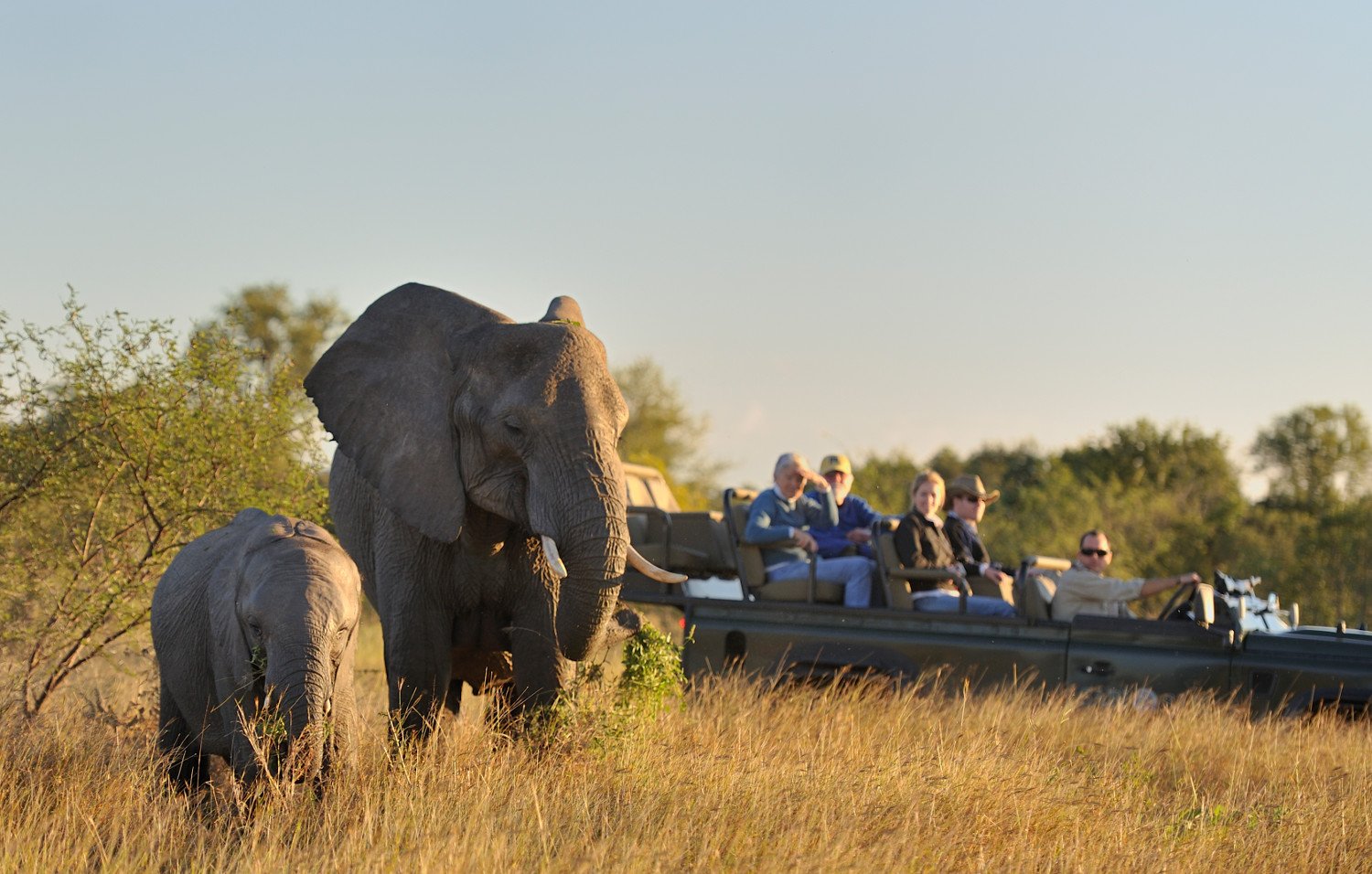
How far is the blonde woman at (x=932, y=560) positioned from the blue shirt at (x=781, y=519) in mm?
751

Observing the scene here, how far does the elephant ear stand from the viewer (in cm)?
743

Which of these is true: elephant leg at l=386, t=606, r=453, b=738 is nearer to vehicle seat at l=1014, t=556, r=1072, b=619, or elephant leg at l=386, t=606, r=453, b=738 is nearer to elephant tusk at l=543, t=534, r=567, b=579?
elephant tusk at l=543, t=534, r=567, b=579

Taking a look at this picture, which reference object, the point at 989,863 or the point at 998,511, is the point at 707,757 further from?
the point at 998,511

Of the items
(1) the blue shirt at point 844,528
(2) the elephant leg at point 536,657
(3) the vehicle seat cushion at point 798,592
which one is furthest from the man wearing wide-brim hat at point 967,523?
(2) the elephant leg at point 536,657

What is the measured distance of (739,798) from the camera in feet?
21.7

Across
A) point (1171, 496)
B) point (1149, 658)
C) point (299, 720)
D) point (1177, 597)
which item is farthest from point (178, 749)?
point (1171, 496)

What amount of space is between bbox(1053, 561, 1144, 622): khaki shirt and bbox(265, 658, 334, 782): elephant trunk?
6.41 m

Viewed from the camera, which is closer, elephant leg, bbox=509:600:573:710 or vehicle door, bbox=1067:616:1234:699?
elephant leg, bbox=509:600:573:710

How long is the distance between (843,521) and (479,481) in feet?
18.8

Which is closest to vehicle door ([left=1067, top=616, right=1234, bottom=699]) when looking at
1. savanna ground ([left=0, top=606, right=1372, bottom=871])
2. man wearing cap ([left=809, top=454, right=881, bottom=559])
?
savanna ground ([left=0, top=606, right=1372, bottom=871])

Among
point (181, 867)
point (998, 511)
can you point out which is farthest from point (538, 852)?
point (998, 511)

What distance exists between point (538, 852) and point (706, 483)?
35.2 meters

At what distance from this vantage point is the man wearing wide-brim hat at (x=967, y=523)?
11961mm

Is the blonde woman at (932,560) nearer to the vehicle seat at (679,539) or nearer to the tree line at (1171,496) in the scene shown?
the vehicle seat at (679,539)
